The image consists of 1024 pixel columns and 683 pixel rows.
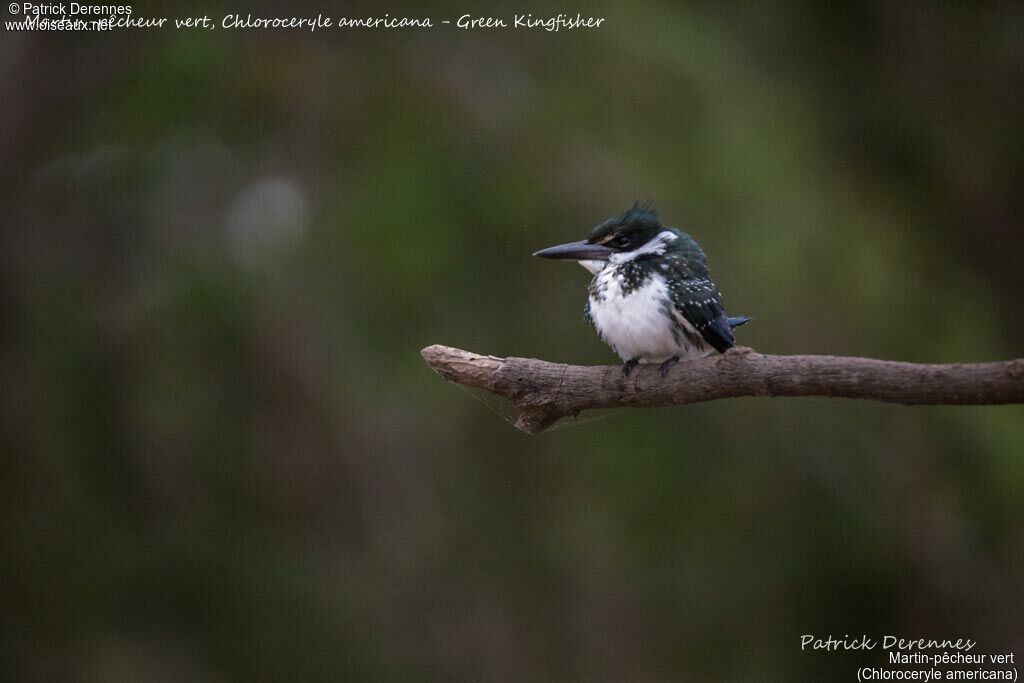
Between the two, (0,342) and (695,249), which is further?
(0,342)

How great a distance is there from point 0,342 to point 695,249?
3.11 m

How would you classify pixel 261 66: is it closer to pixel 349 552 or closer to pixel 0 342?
pixel 0 342

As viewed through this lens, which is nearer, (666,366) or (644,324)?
(666,366)

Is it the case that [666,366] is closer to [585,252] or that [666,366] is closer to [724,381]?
[724,381]

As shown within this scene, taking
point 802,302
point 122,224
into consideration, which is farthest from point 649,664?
point 122,224

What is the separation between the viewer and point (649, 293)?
292cm

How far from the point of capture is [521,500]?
4.71 metres
